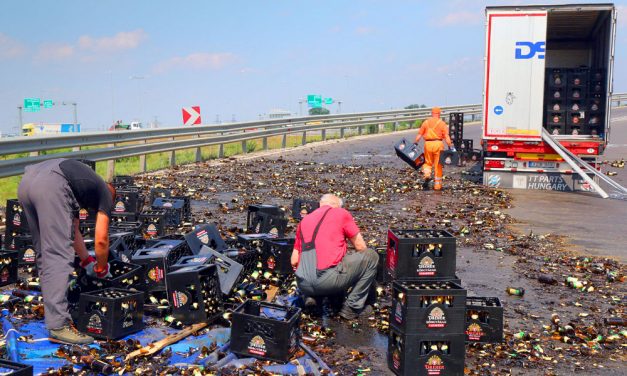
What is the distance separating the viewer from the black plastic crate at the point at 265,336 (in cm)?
606

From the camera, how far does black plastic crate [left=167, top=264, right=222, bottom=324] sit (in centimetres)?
692

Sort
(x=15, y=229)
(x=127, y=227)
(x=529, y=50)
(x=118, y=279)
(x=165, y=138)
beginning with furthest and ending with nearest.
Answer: (x=165, y=138)
(x=529, y=50)
(x=127, y=227)
(x=15, y=229)
(x=118, y=279)

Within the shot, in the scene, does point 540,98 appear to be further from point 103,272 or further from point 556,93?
point 103,272

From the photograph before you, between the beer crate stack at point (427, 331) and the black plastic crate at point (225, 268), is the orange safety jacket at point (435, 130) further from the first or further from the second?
the beer crate stack at point (427, 331)

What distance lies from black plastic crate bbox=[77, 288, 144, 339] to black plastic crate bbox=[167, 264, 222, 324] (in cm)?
35

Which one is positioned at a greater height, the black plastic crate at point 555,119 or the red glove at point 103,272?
the black plastic crate at point 555,119

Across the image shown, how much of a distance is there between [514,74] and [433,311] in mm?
12075

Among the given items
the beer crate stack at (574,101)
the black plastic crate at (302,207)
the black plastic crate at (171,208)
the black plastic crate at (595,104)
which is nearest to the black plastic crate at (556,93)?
the beer crate stack at (574,101)

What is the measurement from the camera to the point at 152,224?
10.7 meters

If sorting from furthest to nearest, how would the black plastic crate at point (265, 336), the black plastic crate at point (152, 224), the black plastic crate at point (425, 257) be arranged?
the black plastic crate at point (152, 224) < the black plastic crate at point (425, 257) < the black plastic crate at point (265, 336)

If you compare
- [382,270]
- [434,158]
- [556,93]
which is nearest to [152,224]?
[382,270]

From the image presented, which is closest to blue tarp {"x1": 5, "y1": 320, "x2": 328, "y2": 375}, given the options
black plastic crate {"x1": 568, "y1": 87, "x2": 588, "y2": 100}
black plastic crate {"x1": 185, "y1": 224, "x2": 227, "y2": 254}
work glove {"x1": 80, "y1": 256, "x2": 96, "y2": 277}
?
work glove {"x1": 80, "y1": 256, "x2": 96, "y2": 277}

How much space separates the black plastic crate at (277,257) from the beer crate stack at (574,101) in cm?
1147

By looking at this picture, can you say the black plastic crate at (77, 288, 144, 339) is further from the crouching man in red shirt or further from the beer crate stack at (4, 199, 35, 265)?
the beer crate stack at (4, 199, 35, 265)
